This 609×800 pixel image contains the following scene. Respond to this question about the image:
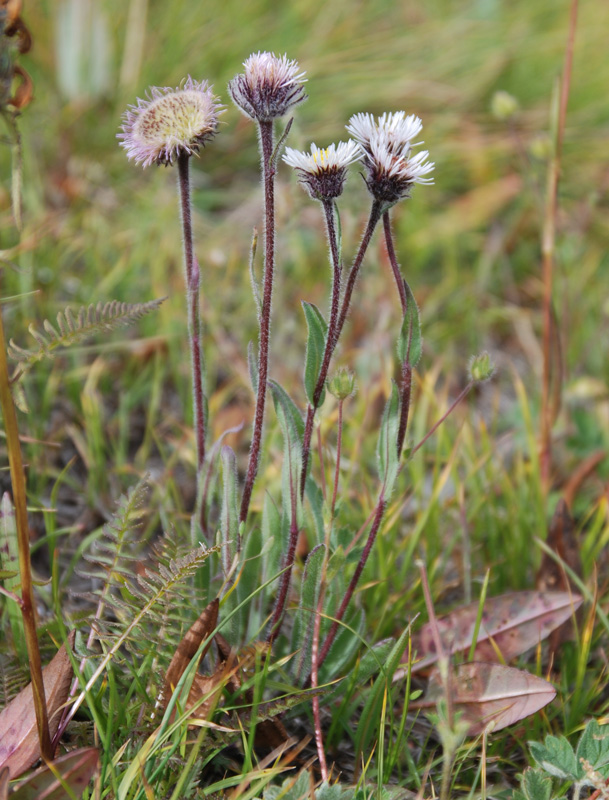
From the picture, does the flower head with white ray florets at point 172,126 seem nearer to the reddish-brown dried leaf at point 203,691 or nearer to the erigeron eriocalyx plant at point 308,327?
the erigeron eriocalyx plant at point 308,327

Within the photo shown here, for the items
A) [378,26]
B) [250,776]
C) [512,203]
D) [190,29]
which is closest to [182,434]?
[250,776]

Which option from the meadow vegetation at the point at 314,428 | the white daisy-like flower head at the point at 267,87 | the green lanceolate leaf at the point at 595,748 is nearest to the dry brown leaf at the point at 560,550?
the meadow vegetation at the point at 314,428

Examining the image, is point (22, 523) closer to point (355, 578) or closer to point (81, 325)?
point (81, 325)

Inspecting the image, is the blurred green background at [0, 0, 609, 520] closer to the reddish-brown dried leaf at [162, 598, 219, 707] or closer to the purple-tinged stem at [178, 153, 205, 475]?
the purple-tinged stem at [178, 153, 205, 475]

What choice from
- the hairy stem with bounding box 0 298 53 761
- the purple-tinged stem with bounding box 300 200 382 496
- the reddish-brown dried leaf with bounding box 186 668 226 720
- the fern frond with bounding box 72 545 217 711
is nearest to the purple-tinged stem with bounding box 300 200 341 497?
the purple-tinged stem with bounding box 300 200 382 496

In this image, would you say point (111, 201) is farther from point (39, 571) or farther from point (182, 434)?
point (39, 571)
